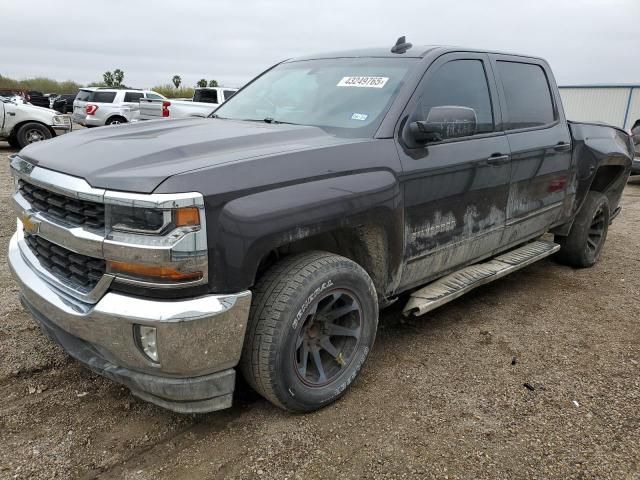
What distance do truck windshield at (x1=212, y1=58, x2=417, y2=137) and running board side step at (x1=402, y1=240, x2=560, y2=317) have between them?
3.60ft

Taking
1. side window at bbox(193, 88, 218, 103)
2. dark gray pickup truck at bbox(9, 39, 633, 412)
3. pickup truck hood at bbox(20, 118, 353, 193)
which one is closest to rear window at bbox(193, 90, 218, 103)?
side window at bbox(193, 88, 218, 103)

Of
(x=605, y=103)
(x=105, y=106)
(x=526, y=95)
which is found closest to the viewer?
(x=526, y=95)

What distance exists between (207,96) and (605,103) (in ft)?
57.3

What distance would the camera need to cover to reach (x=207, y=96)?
1684 centimetres

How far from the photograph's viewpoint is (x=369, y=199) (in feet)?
8.97

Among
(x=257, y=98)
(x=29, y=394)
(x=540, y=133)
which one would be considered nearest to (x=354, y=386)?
(x=29, y=394)

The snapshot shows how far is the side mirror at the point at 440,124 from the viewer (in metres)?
2.95

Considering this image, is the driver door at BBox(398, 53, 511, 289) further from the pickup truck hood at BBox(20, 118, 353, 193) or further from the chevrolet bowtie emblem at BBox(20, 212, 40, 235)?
the chevrolet bowtie emblem at BBox(20, 212, 40, 235)

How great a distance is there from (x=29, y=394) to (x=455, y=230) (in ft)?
8.71

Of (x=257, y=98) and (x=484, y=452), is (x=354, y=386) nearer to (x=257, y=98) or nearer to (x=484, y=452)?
(x=484, y=452)

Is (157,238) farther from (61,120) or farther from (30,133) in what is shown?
(30,133)

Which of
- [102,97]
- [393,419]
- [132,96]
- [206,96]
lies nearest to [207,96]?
[206,96]

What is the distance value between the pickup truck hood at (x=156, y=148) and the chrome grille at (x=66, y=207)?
0.11 metres

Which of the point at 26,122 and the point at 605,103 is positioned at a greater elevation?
the point at 605,103
